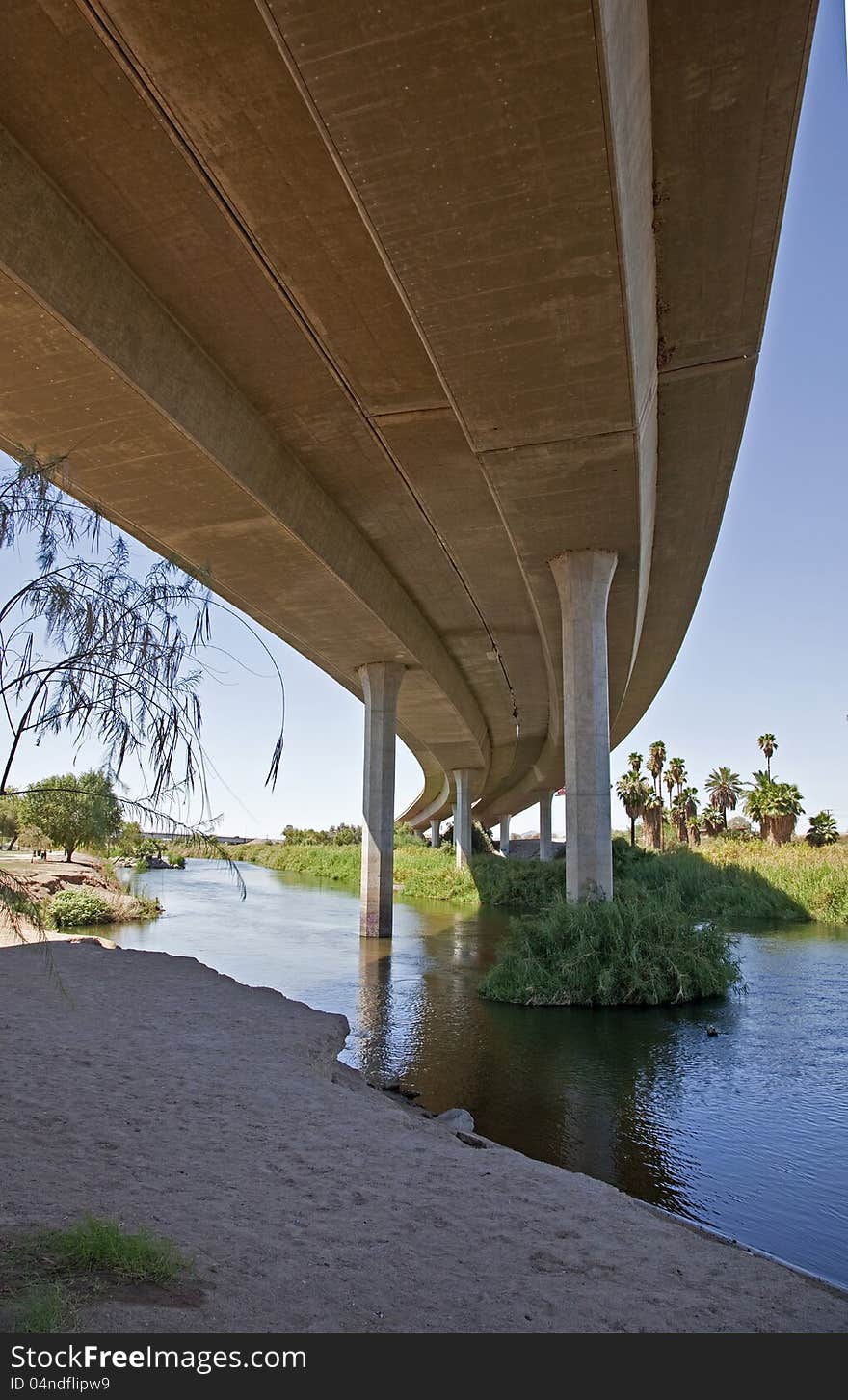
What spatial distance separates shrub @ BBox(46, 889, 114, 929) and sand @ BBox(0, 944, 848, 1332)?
1640 centimetres

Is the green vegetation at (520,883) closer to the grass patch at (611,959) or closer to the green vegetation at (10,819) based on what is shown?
the grass patch at (611,959)

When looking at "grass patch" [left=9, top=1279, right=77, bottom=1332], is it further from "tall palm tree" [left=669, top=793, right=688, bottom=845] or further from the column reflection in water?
"tall palm tree" [left=669, top=793, right=688, bottom=845]

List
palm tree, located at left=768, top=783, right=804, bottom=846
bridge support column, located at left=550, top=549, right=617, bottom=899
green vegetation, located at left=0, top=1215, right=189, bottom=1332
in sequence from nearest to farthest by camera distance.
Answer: green vegetation, located at left=0, top=1215, right=189, bottom=1332, bridge support column, located at left=550, top=549, right=617, bottom=899, palm tree, located at left=768, top=783, right=804, bottom=846

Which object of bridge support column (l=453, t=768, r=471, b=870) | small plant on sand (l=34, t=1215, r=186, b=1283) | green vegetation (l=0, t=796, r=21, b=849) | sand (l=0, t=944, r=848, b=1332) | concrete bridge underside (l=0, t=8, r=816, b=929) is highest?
concrete bridge underside (l=0, t=8, r=816, b=929)

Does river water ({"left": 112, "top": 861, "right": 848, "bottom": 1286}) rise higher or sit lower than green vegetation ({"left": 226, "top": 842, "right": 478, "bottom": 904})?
lower

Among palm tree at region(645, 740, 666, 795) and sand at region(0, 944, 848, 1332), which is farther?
palm tree at region(645, 740, 666, 795)

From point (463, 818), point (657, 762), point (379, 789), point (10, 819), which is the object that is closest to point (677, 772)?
point (657, 762)

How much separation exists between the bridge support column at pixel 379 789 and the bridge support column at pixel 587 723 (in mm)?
9043

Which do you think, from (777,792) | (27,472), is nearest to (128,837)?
(27,472)

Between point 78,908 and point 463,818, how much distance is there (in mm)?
30467

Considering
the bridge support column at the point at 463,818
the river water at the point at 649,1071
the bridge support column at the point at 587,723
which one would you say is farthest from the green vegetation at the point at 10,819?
the bridge support column at the point at 463,818

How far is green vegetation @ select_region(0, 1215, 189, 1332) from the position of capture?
3.56 metres

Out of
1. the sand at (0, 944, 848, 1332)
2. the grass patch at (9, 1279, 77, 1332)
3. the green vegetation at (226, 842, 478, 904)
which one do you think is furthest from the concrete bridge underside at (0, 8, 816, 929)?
the green vegetation at (226, 842, 478, 904)

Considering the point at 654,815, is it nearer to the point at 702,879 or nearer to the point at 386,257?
the point at 702,879
